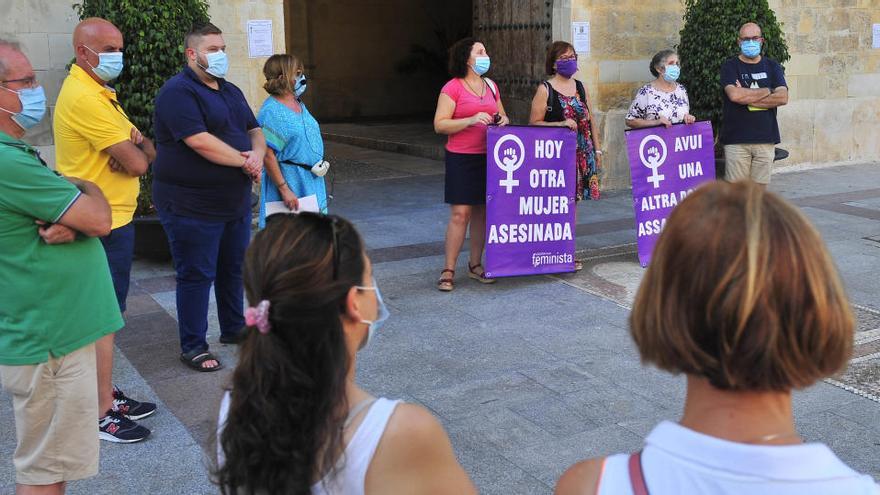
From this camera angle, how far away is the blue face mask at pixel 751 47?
7613 millimetres

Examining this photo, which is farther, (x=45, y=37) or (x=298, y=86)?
(x=45, y=37)

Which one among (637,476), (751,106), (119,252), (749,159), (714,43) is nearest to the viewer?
(637,476)

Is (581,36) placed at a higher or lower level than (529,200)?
higher

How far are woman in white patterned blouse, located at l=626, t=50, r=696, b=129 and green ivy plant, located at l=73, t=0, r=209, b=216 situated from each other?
11.7 feet

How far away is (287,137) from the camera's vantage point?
543 cm

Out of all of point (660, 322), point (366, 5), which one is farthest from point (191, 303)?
point (366, 5)

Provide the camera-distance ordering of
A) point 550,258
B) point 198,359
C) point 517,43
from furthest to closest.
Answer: point 517,43 < point 550,258 < point 198,359

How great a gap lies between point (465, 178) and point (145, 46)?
257 cm

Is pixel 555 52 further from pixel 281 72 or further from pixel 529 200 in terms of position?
pixel 281 72

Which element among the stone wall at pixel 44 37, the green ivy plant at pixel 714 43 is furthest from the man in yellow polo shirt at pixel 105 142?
the green ivy plant at pixel 714 43

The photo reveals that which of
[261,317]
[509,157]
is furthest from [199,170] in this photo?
[261,317]

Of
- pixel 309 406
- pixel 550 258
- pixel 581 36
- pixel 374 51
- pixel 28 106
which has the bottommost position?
pixel 550 258

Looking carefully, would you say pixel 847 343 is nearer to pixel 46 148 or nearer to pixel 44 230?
pixel 44 230

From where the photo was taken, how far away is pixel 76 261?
10.2ft
